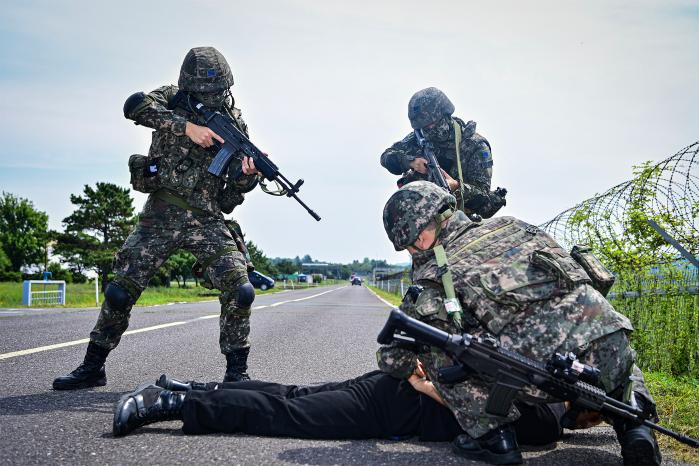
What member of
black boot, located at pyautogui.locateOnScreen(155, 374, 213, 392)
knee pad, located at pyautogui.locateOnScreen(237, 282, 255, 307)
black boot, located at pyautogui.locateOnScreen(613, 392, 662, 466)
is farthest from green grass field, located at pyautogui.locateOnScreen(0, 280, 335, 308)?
black boot, located at pyautogui.locateOnScreen(613, 392, 662, 466)

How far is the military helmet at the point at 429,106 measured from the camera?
468 centimetres

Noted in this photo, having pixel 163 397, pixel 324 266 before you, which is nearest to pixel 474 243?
pixel 163 397

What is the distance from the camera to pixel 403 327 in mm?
2455

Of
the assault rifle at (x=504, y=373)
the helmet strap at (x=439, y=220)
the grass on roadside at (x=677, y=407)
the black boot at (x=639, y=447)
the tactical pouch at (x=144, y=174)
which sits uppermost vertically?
the tactical pouch at (x=144, y=174)

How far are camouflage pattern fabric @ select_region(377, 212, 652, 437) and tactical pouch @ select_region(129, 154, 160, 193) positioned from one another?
220 cm

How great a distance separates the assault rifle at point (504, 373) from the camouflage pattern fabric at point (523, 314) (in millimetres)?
98

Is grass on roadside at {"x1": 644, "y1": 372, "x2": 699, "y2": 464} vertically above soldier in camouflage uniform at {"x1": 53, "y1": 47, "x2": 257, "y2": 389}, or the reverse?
soldier in camouflage uniform at {"x1": 53, "y1": 47, "x2": 257, "y2": 389}

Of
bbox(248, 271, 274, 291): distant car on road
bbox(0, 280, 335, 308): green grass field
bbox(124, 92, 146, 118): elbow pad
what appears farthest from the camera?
bbox(0, 280, 335, 308): green grass field

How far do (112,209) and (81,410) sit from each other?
54.1 m

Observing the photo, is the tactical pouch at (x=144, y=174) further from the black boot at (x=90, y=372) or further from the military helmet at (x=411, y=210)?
the military helmet at (x=411, y=210)

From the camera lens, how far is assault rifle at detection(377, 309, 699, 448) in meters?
2.40

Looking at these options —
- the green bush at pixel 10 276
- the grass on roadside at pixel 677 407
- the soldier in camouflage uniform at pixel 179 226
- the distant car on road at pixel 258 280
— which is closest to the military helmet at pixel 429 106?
the soldier in camouflage uniform at pixel 179 226

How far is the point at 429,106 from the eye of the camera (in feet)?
15.4

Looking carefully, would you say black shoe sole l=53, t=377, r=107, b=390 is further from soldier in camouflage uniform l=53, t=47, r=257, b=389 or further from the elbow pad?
the elbow pad
